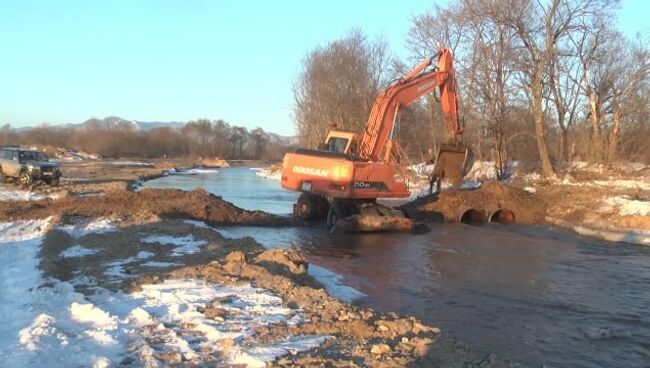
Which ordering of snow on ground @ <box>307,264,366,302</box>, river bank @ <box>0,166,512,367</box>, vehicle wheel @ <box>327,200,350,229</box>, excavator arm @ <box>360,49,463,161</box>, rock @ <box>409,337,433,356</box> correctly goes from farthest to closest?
excavator arm @ <box>360,49,463,161</box>
vehicle wheel @ <box>327,200,350,229</box>
snow on ground @ <box>307,264,366,302</box>
rock @ <box>409,337,433,356</box>
river bank @ <box>0,166,512,367</box>

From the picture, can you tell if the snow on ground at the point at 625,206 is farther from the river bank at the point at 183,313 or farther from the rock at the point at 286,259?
the rock at the point at 286,259

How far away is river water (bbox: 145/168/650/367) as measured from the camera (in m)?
8.64

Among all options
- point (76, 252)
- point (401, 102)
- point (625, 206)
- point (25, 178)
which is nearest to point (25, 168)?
point (25, 178)

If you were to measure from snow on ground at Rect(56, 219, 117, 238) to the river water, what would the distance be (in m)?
3.70

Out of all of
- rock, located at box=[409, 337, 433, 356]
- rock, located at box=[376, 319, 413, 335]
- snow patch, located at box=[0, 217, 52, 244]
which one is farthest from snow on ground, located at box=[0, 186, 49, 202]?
rock, located at box=[409, 337, 433, 356]

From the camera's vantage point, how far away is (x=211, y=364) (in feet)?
21.0

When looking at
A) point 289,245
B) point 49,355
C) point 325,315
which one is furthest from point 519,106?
point 49,355

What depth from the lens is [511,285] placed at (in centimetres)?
1254

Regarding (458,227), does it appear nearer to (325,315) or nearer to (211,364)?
(325,315)

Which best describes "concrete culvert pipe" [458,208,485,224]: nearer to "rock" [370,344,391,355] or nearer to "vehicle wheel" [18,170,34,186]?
"rock" [370,344,391,355]

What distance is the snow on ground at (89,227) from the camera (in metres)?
15.5

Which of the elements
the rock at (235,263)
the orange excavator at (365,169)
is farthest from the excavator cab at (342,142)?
the rock at (235,263)

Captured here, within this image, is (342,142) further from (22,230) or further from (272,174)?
(272,174)

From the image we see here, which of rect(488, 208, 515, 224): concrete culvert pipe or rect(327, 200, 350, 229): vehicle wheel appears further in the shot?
rect(488, 208, 515, 224): concrete culvert pipe
